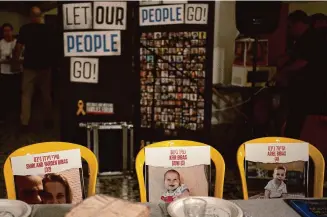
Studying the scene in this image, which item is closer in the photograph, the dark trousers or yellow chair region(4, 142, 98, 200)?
yellow chair region(4, 142, 98, 200)

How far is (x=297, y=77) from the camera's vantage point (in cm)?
429

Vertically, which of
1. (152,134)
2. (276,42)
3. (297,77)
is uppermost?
(276,42)

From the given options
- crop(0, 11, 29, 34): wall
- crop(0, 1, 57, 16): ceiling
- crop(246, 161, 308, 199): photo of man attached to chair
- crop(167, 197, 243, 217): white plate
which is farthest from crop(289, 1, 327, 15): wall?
crop(0, 11, 29, 34): wall

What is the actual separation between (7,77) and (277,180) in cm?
600

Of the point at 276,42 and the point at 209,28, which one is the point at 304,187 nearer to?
the point at 209,28

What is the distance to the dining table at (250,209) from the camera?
1.68 meters

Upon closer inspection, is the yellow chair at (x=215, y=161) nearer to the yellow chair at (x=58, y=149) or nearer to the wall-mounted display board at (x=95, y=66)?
the yellow chair at (x=58, y=149)

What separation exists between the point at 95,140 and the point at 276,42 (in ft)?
10.7

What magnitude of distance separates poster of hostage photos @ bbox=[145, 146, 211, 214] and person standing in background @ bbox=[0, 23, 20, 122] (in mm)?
5206

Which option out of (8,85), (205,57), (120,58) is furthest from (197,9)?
(8,85)

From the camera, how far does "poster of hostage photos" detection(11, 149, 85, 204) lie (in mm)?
2041

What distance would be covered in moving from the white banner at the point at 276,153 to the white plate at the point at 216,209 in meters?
0.59

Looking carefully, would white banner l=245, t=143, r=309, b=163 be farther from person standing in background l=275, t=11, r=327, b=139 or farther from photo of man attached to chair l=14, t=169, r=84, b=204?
person standing in background l=275, t=11, r=327, b=139

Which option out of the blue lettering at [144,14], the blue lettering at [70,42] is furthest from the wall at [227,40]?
the blue lettering at [70,42]
